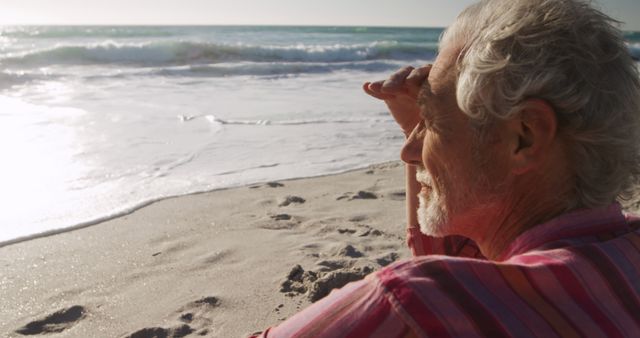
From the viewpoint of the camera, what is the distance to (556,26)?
121cm

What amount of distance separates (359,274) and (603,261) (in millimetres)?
2277

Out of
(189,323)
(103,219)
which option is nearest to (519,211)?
(189,323)

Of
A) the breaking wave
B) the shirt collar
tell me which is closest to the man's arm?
the shirt collar

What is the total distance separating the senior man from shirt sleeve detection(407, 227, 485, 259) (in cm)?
46

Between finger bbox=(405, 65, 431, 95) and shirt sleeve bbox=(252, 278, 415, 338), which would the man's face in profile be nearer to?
finger bbox=(405, 65, 431, 95)

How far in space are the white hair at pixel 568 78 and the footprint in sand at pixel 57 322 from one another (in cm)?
222

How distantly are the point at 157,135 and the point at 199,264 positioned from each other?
135 inches

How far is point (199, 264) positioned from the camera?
3.53m

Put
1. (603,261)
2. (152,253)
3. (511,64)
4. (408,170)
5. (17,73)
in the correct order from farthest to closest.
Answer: (17,73) < (152,253) < (408,170) < (511,64) < (603,261)

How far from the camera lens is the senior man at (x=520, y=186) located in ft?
3.28

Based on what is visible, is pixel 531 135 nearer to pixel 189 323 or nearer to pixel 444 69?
pixel 444 69

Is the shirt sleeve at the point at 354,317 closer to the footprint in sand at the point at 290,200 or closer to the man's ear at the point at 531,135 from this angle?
the man's ear at the point at 531,135

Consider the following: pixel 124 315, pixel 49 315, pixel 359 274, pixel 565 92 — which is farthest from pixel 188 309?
pixel 565 92

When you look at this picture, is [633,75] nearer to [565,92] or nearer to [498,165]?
[565,92]
